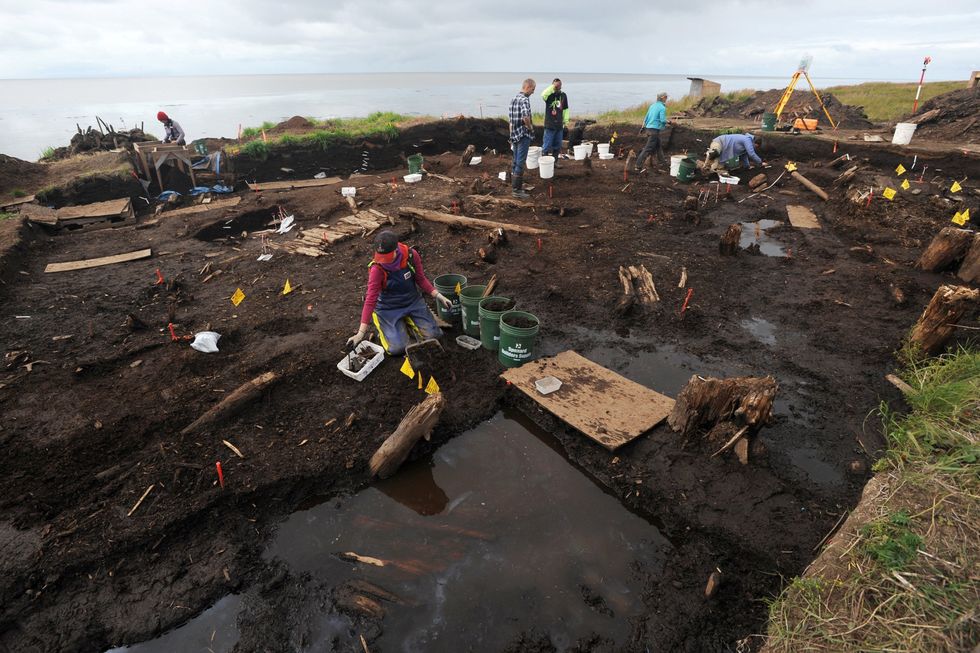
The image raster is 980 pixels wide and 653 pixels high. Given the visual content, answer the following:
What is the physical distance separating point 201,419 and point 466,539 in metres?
3.19

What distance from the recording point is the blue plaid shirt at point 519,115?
11.0m

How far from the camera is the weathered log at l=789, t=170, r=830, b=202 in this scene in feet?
37.6

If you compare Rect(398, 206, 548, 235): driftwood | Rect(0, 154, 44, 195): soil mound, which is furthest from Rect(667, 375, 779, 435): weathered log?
Rect(0, 154, 44, 195): soil mound

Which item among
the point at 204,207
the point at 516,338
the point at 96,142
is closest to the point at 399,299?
the point at 516,338

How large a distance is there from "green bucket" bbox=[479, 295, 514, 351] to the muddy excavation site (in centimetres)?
20

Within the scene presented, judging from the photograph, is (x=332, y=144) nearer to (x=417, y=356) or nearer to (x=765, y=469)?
(x=417, y=356)

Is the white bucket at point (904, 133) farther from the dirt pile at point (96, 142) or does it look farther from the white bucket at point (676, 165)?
the dirt pile at point (96, 142)

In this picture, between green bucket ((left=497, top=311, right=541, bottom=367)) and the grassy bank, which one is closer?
the grassy bank

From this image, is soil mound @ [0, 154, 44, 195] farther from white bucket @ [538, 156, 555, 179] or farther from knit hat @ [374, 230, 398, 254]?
white bucket @ [538, 156, 555, 179]

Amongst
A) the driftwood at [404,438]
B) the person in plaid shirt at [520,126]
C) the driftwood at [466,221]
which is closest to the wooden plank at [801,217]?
the driftwood at [466,221]

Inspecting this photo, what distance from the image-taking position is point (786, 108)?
22453 millimetres

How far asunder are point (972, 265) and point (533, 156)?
10340 millimetres

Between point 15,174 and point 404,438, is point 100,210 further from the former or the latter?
point 404,438

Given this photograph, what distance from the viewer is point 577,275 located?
8055 mm
